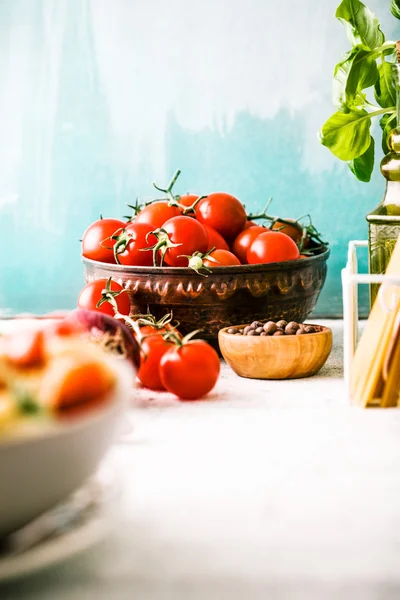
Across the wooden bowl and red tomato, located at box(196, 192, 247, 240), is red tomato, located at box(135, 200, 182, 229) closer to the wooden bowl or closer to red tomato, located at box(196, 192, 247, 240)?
red tomato, located at box(196, 192, 247, 240)

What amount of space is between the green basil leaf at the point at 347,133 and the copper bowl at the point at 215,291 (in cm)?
19

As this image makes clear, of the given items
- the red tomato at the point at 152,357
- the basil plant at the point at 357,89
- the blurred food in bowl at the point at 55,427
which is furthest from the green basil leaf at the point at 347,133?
the blurred food in bowl at the point at 55,427

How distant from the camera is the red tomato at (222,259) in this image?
108cm

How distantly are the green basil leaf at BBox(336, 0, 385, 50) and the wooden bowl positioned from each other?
1.54ft

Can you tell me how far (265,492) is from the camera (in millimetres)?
612

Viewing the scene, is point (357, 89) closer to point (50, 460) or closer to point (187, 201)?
point (187, 201)

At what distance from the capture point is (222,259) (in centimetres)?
108

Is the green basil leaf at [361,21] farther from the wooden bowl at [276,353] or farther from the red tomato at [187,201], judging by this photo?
the wooden bowl at [276,353]

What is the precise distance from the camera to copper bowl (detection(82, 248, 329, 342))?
1053mm

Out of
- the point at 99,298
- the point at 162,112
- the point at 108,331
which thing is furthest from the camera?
the point at 162,112

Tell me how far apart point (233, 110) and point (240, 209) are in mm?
383

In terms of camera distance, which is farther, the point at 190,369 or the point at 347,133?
the point at 347,133

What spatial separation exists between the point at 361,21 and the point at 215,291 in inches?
18.8

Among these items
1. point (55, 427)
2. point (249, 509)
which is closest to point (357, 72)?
point (249, 509)
